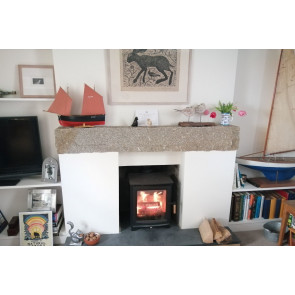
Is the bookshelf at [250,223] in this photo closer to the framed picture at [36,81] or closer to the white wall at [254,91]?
the white wall at [254,91]

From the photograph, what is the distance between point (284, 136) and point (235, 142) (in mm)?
697

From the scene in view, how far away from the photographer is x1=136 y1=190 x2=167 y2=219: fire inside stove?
7.06ft

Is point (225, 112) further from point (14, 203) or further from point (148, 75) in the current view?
point (14, 203)

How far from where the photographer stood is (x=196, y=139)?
6.66 feet

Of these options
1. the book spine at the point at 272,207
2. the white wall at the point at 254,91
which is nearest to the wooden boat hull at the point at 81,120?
the white wall at the point at 254,91

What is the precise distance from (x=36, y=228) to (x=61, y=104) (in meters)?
1.21

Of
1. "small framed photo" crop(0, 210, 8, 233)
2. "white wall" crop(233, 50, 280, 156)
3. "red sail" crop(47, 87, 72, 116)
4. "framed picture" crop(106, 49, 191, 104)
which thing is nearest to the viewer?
"red sail" crop(47, 87, 72, 116)

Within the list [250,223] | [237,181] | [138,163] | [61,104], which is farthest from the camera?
[250,223]

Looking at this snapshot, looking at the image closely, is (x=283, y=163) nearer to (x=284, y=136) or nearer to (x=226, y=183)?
(x=284, y=136)

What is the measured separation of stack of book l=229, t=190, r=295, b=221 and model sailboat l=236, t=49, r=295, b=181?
0.70 feet

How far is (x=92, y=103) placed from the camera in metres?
1.93

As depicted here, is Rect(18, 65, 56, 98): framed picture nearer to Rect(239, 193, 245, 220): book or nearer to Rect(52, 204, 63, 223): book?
Rect(52, 204, 63, 223): book

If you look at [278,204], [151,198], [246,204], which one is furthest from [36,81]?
[278,204]

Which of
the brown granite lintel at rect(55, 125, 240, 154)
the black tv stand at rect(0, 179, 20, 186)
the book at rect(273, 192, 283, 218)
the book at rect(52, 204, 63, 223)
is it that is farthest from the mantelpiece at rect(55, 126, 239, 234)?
the book at rect(273, 192, 283, 218)
